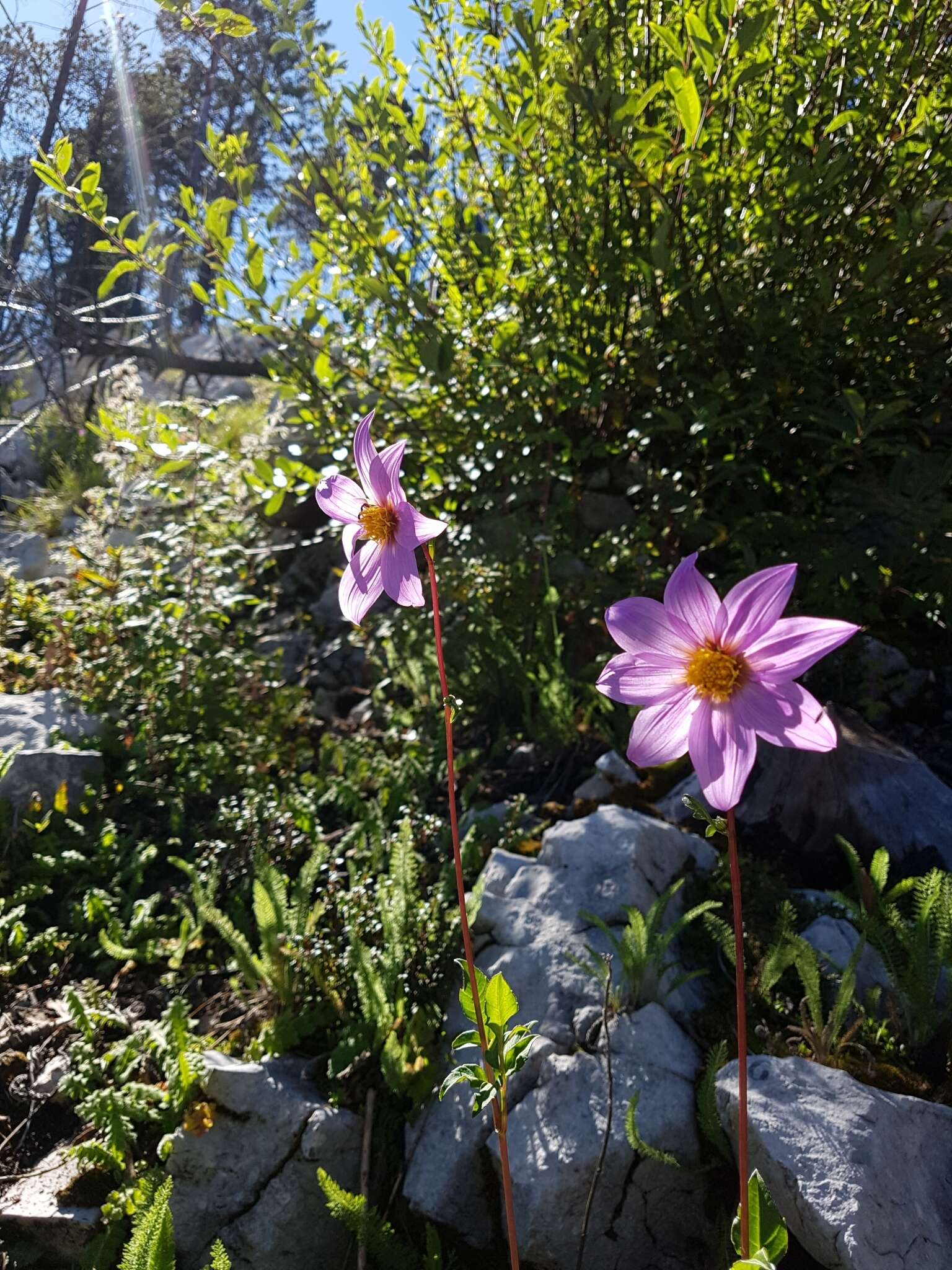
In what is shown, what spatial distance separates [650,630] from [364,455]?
56 centimetres

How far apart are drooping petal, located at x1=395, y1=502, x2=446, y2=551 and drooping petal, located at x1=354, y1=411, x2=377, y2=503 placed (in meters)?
0.11

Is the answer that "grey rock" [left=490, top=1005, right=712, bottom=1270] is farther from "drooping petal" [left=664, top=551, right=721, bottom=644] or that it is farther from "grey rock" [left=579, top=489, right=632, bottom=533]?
"grey rock" [left=579, top=489, right=632, bottom=533]

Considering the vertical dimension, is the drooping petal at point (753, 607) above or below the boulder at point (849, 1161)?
above

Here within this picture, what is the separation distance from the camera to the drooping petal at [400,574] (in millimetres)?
1331

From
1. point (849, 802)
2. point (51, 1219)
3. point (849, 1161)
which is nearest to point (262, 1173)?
point (51, 1219)

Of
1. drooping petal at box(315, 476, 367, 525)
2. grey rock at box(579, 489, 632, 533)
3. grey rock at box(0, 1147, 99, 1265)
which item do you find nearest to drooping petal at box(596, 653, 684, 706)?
drooping petal at box(315, 476, 367, 525)

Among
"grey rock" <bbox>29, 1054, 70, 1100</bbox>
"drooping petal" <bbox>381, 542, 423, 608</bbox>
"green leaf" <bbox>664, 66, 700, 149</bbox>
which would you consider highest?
"green leaf" <bbox>664, 66, 700, 149</bbox>

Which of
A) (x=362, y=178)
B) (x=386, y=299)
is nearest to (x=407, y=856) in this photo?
(x=386, y=299)

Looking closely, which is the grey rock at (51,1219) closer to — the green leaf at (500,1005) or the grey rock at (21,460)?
the green leaf at (500,1005)

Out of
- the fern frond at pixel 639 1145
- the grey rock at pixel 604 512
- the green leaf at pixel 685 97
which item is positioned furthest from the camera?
the grey rock at pixel 604 512

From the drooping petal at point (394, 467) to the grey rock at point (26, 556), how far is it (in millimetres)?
5701

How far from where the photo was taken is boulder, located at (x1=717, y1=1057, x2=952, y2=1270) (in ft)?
4.90

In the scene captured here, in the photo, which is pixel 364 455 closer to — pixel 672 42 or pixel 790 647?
pixel 790 647

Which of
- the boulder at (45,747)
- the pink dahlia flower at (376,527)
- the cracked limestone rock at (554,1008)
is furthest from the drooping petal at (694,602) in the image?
the boulder at (45,747)
